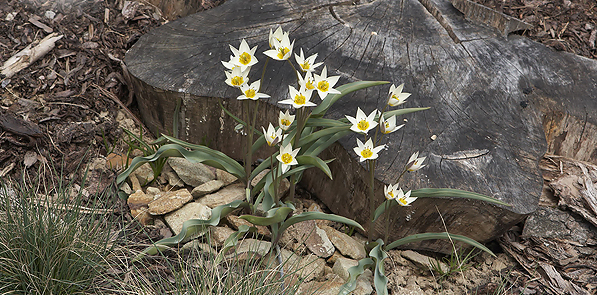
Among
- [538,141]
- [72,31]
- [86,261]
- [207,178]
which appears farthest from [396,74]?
[72,31]

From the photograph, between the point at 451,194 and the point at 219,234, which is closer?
the point at 451,194

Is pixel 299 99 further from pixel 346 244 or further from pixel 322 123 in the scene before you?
pixel 346 244

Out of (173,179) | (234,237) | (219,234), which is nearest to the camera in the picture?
(234,237)

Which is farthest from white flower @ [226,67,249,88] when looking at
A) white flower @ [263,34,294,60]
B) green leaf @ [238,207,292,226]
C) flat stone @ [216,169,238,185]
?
flat stone @ [216,169,238,185]

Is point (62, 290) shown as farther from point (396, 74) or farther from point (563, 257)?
point (563, 257)

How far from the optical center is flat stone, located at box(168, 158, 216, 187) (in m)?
2.24

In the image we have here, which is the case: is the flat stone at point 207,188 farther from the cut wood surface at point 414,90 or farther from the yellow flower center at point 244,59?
the yellow flower center at point 244,59

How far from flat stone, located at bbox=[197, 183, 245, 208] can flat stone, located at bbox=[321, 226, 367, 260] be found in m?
0.43

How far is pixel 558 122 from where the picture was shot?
2217 millimetres

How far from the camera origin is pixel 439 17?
8.09 feet

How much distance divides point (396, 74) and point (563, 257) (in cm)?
106

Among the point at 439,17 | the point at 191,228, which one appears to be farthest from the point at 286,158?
the point at 439,17

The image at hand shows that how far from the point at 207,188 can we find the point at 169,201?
19 cm

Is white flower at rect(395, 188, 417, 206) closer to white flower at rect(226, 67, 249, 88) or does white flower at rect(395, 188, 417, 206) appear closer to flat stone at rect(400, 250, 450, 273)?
flat stone at rect(400, 250, 450, 273)
